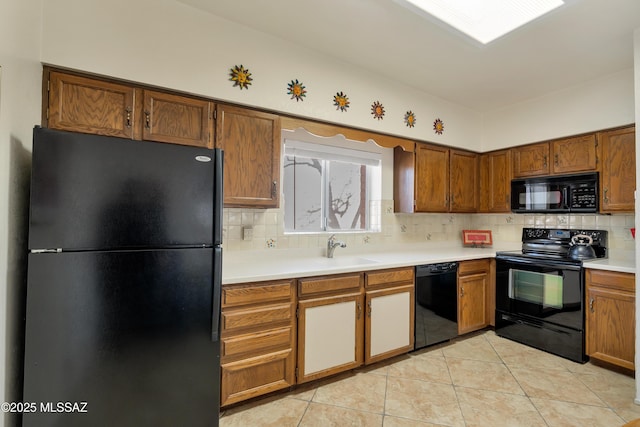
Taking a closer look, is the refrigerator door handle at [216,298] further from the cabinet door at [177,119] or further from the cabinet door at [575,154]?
the cabinet door at [575,154]

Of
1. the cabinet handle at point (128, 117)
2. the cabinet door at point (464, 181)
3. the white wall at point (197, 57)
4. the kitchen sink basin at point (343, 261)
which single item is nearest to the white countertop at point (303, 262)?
the kitchen sink basin at point (343, 261)

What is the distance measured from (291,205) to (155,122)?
1.27 metres

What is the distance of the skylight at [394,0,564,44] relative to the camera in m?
1.77

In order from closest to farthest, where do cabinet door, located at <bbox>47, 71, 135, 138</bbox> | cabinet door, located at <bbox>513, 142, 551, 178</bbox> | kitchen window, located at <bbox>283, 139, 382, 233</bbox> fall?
cabinet door, located at <bbox>47, 71, 135, 138</bbox>, kitchen window, located at <bbox>283, 139, 382, 233</bbox>, cabinet door, located at <bbox>513, 142, 551, 178</bbox>

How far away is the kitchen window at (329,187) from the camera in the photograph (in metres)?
2.74

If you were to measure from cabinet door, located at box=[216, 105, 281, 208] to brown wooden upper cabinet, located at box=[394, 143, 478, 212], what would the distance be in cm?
152

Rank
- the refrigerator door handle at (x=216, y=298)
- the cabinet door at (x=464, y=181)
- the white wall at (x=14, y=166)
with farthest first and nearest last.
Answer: the cabinet door at (x=464, y=181)
the refrigerator door handle at (x=216, y=298)
the white wall at (x=14, y=166)

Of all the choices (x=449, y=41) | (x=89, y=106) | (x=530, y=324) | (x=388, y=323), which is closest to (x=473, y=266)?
(x=530, y=324)

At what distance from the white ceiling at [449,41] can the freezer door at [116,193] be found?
116 centimetres

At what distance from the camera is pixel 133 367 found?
A: 1.32 metres

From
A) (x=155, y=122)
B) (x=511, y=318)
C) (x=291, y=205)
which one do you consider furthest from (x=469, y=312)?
(x=155, y=122)

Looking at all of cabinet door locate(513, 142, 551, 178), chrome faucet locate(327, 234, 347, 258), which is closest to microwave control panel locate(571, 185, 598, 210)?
cabinet door locate(513, 142, 551, 178)

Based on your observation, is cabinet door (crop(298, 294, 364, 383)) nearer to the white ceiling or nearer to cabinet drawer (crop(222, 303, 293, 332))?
cabinet drawer (crop(222, 303, 293, 332))

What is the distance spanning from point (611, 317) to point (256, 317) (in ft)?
9.04
